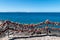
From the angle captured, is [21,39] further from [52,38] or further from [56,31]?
[56,31]

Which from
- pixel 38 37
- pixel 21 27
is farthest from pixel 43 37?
pixel 21 27

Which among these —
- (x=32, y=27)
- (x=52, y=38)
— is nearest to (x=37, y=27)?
(x=32, y=27)

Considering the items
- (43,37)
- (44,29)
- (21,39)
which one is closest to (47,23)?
(44,29)

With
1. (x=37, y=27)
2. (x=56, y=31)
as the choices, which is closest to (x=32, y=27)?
(x=37, y=27)

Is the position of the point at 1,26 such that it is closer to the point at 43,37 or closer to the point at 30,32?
the point at 30,32

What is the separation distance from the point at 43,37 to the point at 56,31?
2.80 meters

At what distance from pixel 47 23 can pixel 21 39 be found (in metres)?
3.43

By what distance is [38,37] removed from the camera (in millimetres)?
16844

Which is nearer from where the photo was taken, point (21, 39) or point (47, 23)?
point (21, 39)

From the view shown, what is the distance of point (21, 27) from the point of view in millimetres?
19484

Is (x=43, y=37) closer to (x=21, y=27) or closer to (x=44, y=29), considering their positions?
(x=44, y=29)

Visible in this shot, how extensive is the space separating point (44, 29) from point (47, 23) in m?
0.70

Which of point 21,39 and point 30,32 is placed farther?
point 30,32

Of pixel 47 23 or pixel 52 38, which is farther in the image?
pixel 47 23
